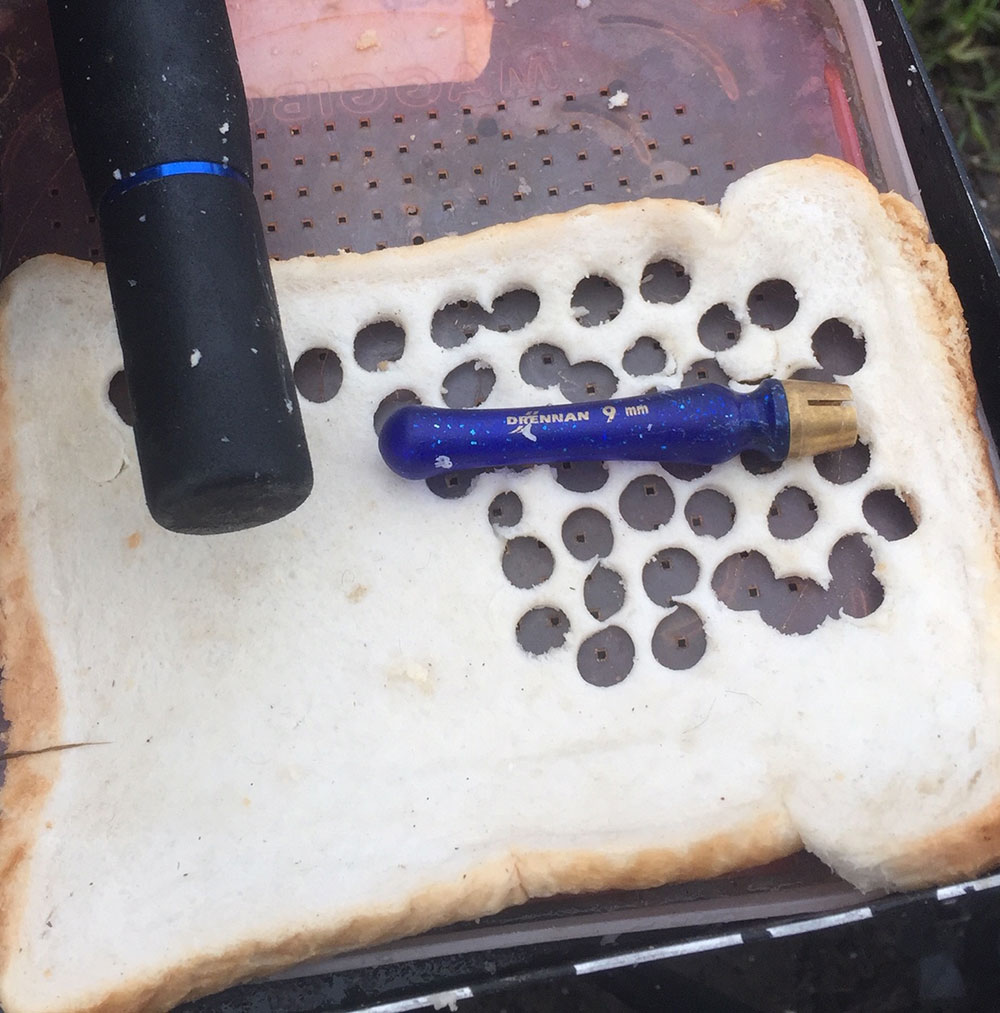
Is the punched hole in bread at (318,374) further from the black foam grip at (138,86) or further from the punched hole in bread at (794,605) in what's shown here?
the punched hole in bread at (794,605)

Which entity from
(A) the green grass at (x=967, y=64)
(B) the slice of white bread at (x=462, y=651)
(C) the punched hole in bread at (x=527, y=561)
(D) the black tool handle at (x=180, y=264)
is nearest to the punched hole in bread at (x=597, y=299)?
(B) the slice of white bread at (x=462, y=651)

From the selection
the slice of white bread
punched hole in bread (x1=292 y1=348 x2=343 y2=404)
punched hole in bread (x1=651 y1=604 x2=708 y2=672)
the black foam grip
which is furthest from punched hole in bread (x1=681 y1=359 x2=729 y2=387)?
the black foam grip

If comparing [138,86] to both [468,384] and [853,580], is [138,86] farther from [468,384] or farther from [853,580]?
[853,580]

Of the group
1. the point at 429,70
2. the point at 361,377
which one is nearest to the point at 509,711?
the point at 361,377

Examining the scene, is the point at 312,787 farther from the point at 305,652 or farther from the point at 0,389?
the point at 0,389

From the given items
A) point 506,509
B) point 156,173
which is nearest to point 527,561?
point 506,509

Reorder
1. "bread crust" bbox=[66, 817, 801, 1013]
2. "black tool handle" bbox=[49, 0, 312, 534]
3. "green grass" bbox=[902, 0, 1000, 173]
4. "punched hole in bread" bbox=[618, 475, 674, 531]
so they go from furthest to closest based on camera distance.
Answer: "green grass" bbox=[902, 0, 1000, 173]
"punched hole in bread" bbox=[618, 475, 674, 531]
"bread crust" bbox=[66, 817, 801, 1013]
"black tool handle" bbox=[49, 0, 312, 534]

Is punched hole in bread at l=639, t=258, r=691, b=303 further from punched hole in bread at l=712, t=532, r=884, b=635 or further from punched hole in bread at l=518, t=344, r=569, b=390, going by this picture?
punched hole in bread at l=712, t=532, r=884, b=635
